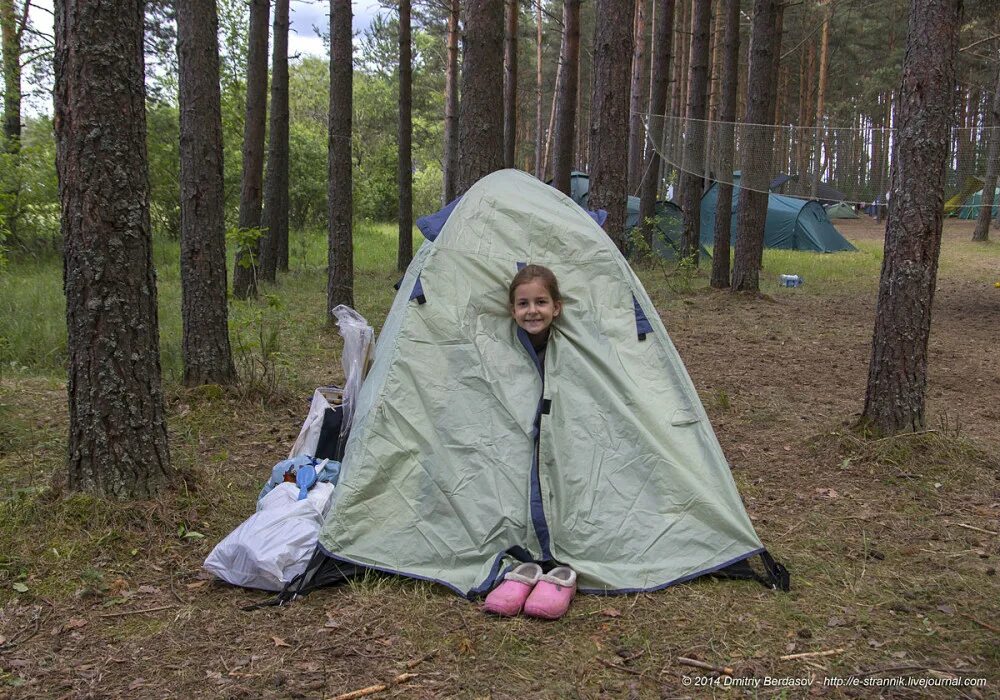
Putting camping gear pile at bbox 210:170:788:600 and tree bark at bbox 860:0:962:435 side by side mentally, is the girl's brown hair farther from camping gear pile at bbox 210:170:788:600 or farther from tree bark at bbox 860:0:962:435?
tree bark at bbox 860:0:962:435

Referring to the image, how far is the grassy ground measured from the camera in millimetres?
2691

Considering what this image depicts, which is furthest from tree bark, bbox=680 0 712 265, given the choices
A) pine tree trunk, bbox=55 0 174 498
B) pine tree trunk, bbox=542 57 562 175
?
pine tree trunk, bbox=542 57 562 175

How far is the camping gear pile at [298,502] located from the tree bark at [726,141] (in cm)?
826

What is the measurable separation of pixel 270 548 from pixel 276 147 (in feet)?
33.0

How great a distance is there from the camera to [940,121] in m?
4.61

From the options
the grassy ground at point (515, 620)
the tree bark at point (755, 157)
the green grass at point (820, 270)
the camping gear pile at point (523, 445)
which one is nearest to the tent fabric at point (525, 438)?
the camping gear pile at point (523, 445)

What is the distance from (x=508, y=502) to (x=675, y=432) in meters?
0.85

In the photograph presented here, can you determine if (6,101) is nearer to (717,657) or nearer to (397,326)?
(397,326)

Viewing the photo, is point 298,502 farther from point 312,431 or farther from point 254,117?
point 254,117

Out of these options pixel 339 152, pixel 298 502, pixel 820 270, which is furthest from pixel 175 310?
pixel 820 270

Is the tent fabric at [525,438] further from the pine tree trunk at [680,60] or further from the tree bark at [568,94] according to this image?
the pine tree trunk at [680,60]

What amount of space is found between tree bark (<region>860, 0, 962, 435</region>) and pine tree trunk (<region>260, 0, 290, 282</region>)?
914 cm

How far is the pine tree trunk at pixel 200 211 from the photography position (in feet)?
19.4

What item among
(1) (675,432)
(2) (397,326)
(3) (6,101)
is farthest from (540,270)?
(3) (6,101)
